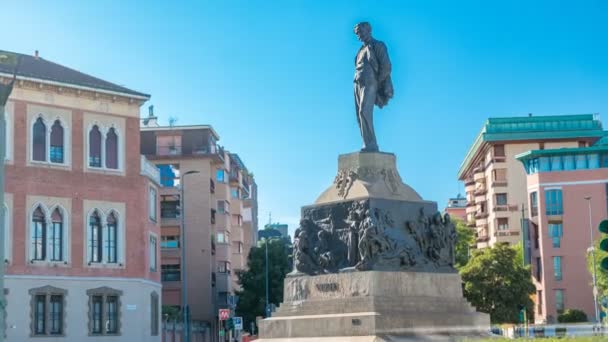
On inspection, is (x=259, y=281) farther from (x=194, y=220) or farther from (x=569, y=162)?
(x=569, y=162)

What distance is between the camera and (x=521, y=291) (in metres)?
60.0

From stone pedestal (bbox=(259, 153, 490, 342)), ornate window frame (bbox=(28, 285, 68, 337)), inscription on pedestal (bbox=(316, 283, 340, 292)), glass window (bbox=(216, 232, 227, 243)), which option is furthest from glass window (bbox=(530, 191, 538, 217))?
inscription on pedestal (bbox=(316, 283, 340, 292))

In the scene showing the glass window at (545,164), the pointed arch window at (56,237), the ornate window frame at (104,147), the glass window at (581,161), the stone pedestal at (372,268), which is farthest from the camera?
the glass window at (545,164)

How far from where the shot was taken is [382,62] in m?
18.4

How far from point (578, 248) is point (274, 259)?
79.3 feet

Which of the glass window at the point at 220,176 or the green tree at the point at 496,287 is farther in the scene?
the glass window at the point at 220,176

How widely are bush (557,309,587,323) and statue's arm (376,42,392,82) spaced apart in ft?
190

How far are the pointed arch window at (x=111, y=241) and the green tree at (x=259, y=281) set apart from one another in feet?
80.2

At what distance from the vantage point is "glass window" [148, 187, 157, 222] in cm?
5609

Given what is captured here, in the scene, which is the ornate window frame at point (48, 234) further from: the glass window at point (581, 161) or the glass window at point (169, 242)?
the glass window at point (581, 161)

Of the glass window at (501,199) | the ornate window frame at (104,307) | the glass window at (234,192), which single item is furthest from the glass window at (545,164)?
the ornate window frame at (104,307)

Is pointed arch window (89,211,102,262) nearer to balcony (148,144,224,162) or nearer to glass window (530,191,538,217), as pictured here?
balcony (148,144,224,162)

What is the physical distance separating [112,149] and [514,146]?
176ft

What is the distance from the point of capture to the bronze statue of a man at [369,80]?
18.2 meters
